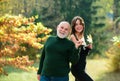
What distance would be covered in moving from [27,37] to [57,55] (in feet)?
13.7

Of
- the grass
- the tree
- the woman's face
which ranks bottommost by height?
the grass

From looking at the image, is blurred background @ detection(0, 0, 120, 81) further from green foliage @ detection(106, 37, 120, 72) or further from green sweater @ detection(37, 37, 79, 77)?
green sweater @ detection(37, 37, 79, 77)

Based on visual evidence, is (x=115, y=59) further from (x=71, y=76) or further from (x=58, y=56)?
(x=58, y=56)

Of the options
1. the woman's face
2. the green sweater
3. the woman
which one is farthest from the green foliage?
the green sweater

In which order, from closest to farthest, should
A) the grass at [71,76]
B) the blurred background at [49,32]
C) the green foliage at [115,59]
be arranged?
1. the blurred background at [49,32]
2. the grass at [71,76]
3. the green foliage at [115,59]

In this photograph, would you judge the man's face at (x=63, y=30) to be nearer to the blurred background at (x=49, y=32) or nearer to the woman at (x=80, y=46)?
the woman at (x=80, y=46)

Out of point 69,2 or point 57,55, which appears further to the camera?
point 69,2

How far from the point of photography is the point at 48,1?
30609mm

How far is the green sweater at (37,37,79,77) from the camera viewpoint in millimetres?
6582

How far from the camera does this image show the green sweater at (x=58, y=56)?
6.58 metres

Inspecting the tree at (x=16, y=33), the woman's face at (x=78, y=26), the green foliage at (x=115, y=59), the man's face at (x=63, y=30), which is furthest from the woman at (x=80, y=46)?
the green foliage at (x=115, y=59)

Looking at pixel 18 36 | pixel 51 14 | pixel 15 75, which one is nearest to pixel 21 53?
pixel 15 75

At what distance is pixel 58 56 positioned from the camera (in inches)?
259

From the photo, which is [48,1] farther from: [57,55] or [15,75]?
[57,55]
